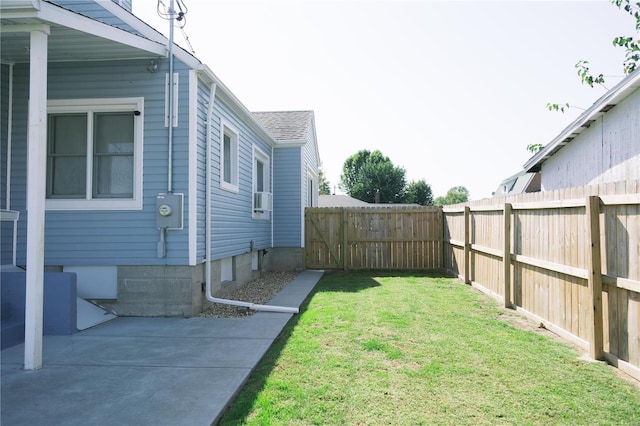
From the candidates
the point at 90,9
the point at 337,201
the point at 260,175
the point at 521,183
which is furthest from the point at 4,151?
the point at 337,201

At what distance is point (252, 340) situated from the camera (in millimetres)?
4609

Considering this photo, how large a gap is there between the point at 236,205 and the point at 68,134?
3069 mm

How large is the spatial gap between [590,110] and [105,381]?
942 centimetres

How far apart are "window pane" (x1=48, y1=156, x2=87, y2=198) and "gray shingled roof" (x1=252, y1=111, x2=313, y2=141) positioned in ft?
20.7

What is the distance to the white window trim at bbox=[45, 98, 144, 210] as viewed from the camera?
5.67m

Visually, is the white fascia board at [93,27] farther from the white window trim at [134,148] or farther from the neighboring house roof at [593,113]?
the neighboring house roof at [593,113]

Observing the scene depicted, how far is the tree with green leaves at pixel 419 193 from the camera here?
154ft

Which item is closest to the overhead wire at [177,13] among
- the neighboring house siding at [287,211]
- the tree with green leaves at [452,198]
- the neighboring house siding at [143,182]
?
the neighboring house siding at [143,182]

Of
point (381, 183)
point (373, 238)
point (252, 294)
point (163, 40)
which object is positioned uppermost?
point (381, 183)

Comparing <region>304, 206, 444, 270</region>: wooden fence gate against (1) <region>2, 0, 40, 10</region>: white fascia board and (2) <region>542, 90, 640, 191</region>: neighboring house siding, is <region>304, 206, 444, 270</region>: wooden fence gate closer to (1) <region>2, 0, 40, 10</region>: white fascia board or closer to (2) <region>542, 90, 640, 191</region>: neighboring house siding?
(2) <region>542, 90, 640, 191</region>: neighboring house siding

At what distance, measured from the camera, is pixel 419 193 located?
157 feet

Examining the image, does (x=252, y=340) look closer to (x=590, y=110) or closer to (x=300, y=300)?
(x=300, y=300)

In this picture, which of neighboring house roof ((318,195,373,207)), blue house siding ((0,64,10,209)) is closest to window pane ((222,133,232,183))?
blue house siding ((0,64,10,209))

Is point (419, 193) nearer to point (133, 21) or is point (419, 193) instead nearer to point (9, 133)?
point (133, 21)
